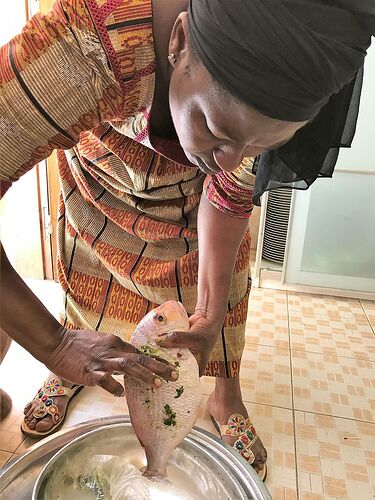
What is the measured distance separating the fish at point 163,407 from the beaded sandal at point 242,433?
415mm

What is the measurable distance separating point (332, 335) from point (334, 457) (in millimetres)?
579

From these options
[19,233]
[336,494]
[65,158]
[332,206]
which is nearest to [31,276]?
[19,233]

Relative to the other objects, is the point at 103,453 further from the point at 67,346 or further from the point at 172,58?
the point at 172,58

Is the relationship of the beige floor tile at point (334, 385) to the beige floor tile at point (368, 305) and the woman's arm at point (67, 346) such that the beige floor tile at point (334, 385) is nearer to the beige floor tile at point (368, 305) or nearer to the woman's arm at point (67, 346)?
the beige floor tile at point (368, 305)

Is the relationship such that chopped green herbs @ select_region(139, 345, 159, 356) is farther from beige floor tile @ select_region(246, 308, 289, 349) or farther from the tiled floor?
beige floor tile @ select_region(246, 308, 289, 349)

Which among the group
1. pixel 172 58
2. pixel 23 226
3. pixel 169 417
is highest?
pixel 172 58

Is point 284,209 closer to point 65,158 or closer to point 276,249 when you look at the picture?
point 276,249

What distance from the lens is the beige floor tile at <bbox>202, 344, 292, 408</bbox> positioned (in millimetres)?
1283

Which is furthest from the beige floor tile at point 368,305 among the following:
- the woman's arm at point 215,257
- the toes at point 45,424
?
the toes at point 45,424

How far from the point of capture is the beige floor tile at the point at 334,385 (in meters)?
1.26

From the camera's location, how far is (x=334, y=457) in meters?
1.10

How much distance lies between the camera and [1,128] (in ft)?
1.77

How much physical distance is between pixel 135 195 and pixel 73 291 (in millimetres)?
302

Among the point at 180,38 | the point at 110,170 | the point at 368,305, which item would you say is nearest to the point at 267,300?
the point at 368,305
